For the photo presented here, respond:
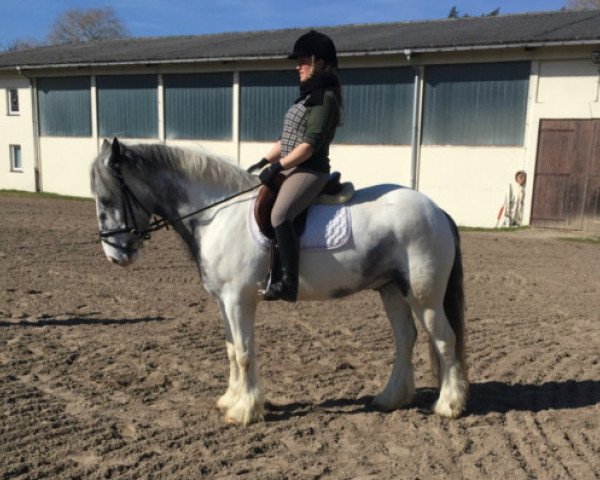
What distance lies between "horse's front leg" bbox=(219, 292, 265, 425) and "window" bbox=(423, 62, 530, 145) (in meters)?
12.7

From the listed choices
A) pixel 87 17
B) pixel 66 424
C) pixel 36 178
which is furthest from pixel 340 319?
pixel 87 17

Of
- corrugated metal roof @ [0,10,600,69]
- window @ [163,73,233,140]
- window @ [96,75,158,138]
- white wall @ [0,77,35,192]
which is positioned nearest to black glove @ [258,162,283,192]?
corrugated metal roof @ [0,10,600,69]

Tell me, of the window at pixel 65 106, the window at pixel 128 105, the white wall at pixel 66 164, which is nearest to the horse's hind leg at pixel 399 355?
the window at pixel 128 105

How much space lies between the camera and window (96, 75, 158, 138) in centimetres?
2041

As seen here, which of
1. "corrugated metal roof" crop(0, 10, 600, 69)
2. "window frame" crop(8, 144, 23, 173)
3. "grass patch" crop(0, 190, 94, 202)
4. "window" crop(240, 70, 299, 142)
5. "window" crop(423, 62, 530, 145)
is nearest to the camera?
"corrugated metal roof" crop(0, 10, 600, 69)

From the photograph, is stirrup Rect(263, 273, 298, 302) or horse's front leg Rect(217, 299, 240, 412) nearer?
stirrup Rect(263, 273, 298, 302)

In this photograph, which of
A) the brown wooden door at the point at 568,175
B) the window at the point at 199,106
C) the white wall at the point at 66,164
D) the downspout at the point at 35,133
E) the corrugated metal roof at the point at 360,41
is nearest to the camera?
the brown wooden door at the point at 568,175

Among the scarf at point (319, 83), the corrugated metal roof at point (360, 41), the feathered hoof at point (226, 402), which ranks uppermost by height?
the corrugated metal roof at point (360, 41)

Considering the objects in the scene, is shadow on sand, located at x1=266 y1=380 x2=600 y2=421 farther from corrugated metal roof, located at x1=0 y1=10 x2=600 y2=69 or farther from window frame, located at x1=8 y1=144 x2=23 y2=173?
window frame, located at x1=8 y1=144 x2=23 y2=173

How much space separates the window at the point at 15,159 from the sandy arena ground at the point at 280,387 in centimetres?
1806

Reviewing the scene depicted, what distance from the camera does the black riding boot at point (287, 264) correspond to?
3742 millimetres

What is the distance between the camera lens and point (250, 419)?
402 cm

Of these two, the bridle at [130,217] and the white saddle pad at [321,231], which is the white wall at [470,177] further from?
the bridle at [130,217]

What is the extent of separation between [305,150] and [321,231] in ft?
1.87
